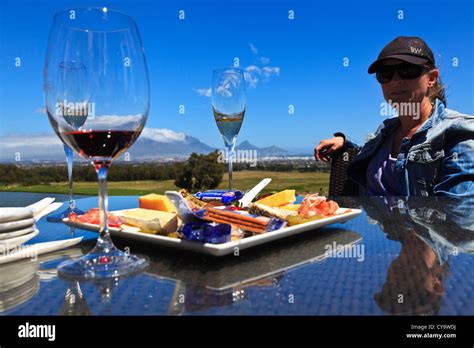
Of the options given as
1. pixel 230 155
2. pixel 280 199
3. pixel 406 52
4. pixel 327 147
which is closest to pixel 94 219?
pixel 280 199

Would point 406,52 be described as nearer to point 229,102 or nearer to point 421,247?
point 229,102

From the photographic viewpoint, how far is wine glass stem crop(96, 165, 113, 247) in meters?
0.87

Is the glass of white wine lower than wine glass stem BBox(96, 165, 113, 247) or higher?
higher

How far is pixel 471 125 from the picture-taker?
281cm

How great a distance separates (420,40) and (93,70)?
115 inches

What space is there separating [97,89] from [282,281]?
48 centimetres

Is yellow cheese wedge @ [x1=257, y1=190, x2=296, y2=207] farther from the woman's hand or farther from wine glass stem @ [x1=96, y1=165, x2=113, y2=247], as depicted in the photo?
the woman's hand

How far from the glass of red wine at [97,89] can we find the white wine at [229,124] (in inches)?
43.1

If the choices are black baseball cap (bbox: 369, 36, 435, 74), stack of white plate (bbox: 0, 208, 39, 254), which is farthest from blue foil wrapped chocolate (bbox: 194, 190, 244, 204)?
black baseball cap (bbox: 369, 36, 435, 74)

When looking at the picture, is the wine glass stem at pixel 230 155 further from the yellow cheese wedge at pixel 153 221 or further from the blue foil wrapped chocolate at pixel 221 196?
the yellow cheese wedge at pixel 153 221

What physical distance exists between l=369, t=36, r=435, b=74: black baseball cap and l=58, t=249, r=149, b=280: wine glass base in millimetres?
2687

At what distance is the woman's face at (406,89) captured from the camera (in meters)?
3.21
